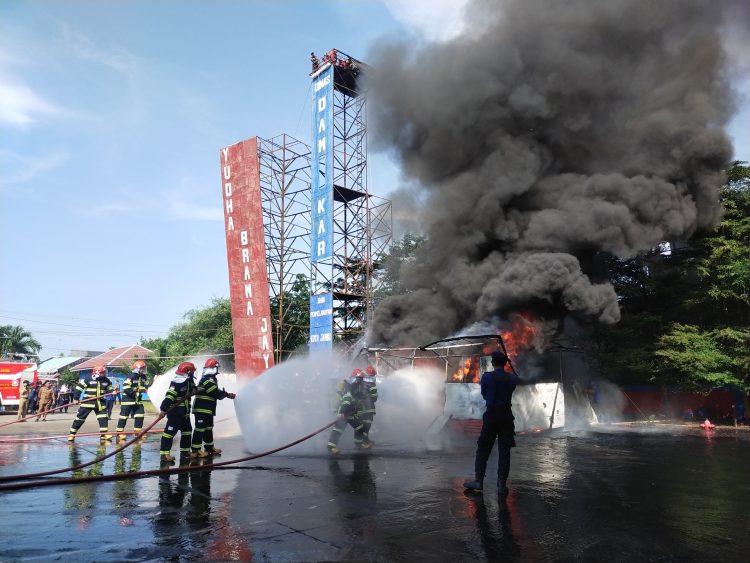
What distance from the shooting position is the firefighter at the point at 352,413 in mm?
9789

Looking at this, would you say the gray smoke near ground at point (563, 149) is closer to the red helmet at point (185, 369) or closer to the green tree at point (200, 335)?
the red helmet at point (185, 369)

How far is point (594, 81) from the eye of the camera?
60.5 feet

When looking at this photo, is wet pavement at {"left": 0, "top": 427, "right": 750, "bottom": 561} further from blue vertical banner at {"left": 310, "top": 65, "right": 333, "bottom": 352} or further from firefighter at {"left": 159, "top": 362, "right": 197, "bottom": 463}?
blue vertical banner at {"left": 310, "top": 65, "right": 333, "bottom": 352}

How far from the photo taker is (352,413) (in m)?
10.0

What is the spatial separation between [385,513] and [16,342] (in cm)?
6341

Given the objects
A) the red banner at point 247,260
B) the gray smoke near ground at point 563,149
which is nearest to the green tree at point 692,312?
the gray smoke near ground at point 563,149

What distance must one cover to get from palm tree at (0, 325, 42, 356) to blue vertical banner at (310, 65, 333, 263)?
44.7 meters

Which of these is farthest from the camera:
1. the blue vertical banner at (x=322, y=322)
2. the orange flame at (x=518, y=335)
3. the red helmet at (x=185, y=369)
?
the blue vertical banner at (x=322, y=322)

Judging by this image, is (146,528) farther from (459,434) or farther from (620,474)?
(459,434)

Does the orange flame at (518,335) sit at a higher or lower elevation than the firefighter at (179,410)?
higher

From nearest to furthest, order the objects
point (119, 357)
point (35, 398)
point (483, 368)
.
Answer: point (483, 368)
point (35, 398)
point (119, 357)

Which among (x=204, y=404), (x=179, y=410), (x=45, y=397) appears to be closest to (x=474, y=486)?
(x=204, y=404)

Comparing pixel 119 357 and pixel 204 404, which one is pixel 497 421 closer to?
pixel 204 404

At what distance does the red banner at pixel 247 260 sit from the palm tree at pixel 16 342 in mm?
40542
